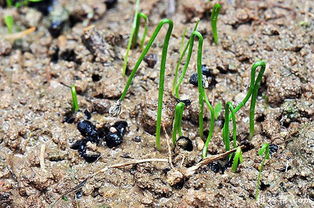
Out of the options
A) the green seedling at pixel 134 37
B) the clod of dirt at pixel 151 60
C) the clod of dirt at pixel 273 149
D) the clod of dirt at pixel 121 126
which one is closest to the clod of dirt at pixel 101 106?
the clod of dirt at pixel 121 126

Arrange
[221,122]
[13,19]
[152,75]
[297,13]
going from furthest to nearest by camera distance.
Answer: [13,19] < [297,13] < [152,75] < [221,122]

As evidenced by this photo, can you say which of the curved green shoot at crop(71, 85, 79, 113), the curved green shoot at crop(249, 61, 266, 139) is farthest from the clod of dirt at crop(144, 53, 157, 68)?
the curved green shoot at crop(249, 61, 266, 139)

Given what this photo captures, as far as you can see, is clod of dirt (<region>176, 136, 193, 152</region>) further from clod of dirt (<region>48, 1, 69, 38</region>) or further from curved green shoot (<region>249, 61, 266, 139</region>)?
clod of dirt (<region>48, 1, 69, 38</region>)

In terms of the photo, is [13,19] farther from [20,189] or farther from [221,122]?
[221,122]

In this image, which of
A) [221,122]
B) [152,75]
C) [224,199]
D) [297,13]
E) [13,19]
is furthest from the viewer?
[13,19]

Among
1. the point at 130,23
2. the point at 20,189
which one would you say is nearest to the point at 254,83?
the point at 130,23

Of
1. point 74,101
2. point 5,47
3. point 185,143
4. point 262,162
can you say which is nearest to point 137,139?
point 185,143

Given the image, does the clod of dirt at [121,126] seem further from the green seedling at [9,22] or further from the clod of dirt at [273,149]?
the green seedling at [9,22]

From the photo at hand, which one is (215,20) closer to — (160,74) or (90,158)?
(160,74)
